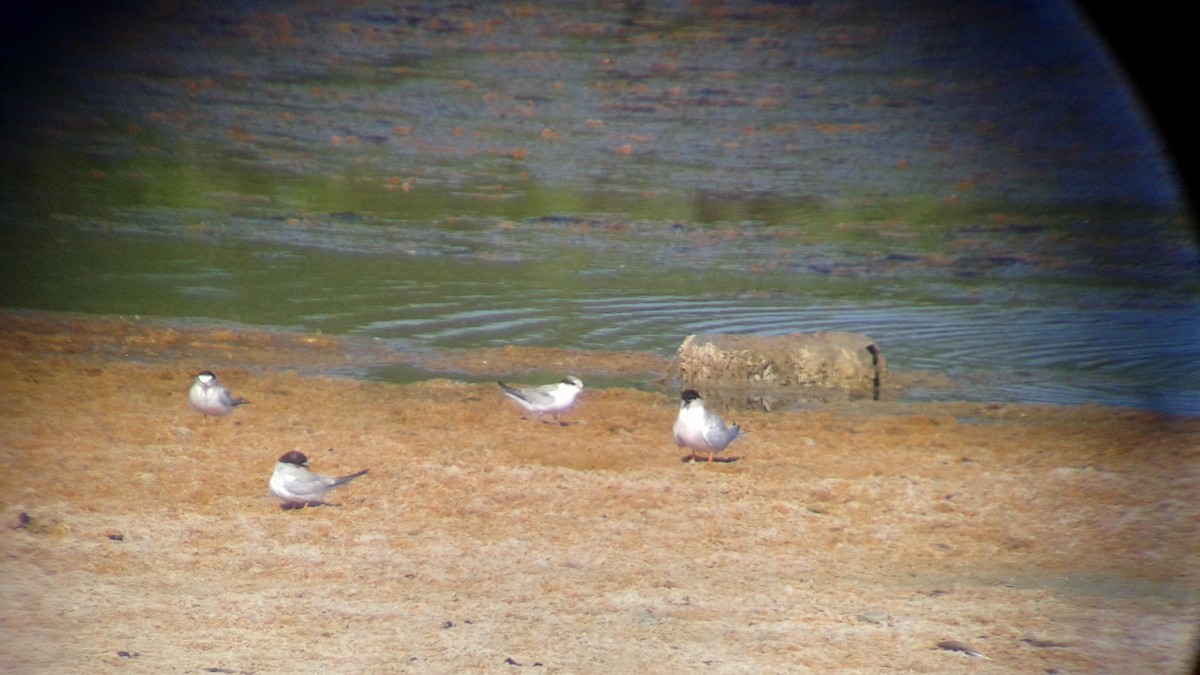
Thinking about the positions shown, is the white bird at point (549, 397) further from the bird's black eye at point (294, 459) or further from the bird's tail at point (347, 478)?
the bird's black eye at point (294, 459)

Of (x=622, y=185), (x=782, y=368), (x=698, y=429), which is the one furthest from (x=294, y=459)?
(x=622, y=185)

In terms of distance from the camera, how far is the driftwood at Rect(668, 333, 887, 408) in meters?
6.27

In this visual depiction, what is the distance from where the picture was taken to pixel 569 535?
4.45m

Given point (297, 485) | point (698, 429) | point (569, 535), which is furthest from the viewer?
point (698, 429)

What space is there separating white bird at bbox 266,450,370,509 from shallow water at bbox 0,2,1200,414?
2.26 meters

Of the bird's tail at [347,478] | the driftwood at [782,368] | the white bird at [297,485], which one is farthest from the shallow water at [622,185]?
the white bird at [297,485]

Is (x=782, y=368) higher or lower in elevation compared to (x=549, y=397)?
higher

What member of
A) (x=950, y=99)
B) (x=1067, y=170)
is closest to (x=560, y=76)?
(x=950, y=99)

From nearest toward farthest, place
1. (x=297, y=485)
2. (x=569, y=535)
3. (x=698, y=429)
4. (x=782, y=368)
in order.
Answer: (x=569, y=535), (x=297, y=485), (x=698, y=429), (x=782, y=368)

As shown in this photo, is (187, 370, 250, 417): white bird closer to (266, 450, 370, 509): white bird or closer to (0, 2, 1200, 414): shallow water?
(266, 450, 370, 509): white bird

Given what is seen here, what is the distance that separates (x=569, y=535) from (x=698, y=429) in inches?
37.3

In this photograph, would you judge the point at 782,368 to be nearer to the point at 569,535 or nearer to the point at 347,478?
the point at 569,535

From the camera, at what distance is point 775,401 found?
6.16 metres

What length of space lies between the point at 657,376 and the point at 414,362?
1.48 m
